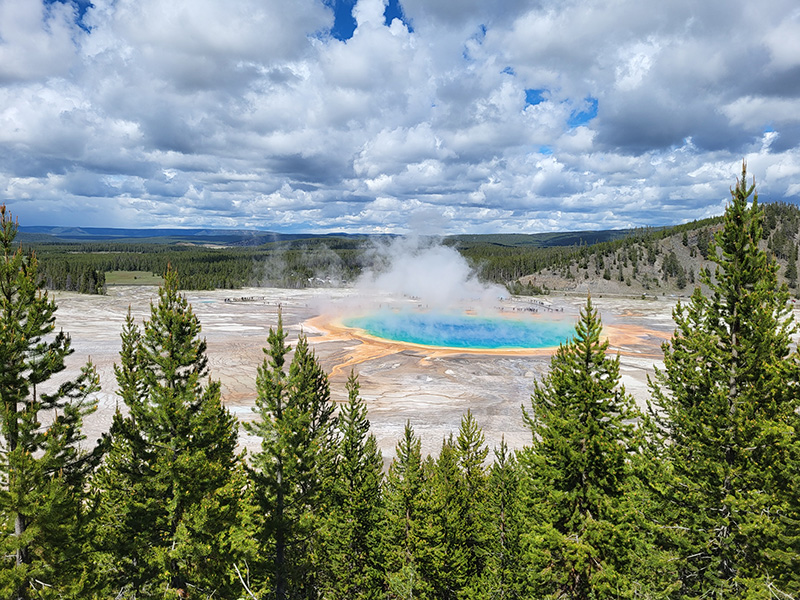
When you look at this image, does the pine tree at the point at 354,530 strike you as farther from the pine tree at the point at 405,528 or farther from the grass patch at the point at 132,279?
the grass patch at the point at 132,279

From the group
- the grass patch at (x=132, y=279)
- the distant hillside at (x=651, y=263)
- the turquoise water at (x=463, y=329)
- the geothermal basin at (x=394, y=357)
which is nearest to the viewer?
the geothermal basin at (x=394, y=357)

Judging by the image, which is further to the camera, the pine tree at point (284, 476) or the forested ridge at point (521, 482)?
the pine tree at point (284, 476)

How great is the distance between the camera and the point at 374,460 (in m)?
20.3

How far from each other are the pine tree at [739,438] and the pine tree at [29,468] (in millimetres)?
14371

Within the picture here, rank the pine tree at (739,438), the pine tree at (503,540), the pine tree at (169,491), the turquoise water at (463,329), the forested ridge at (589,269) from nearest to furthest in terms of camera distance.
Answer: the pine tree at (739,438) → the pine tree at (169,491) → the pine tree at (503,540) → the turquoise water at (463,329) → the forested ridge at (589,269)

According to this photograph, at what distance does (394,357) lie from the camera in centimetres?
5688

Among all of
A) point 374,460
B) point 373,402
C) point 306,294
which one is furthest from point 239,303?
point 374,460

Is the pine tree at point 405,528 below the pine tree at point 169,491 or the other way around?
below

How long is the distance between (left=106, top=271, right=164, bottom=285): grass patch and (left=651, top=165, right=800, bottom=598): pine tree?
548 ft

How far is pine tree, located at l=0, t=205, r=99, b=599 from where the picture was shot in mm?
9375

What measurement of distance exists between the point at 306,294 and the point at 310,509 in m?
124

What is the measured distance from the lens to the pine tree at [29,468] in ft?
30.8

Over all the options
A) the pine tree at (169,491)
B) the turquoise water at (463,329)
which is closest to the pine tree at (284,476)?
the pine tree at (169,491)

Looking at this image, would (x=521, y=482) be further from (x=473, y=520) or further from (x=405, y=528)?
(x=473, y=520)
